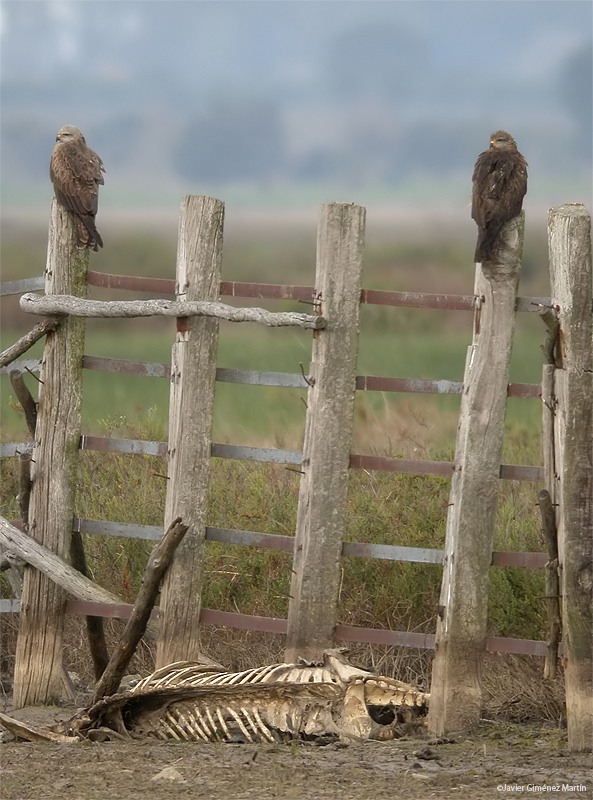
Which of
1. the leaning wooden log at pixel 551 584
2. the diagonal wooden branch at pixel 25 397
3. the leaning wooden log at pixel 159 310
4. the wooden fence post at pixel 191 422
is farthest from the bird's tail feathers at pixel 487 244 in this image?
the diagonal wooden branch at pixel 25 397

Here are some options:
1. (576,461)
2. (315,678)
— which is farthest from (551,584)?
(315,678)

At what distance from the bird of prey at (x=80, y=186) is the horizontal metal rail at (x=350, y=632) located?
1.91m

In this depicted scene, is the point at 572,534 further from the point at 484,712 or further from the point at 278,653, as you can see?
the point at 278,653

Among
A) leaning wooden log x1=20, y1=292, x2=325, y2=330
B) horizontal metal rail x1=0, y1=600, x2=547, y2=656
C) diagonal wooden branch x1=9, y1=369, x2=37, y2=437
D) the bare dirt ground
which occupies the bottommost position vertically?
the bare dirt ground

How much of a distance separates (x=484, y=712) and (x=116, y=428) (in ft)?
12.0

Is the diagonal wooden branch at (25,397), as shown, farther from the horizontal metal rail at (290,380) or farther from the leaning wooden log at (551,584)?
the leaning wooden log at (551,584)

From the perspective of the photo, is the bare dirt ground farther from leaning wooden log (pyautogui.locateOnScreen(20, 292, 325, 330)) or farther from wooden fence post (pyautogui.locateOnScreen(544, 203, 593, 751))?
leaning wooden log (pyautogui.locateOnScreen(20, 292, 325, 330))

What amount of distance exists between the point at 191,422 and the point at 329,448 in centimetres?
72

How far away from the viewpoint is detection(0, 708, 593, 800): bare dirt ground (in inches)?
167

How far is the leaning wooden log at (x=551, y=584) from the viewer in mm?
5191

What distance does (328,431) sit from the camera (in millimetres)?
5383

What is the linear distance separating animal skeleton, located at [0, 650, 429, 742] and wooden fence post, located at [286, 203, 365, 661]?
370 millimetres

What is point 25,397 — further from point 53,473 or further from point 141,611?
point 141,611

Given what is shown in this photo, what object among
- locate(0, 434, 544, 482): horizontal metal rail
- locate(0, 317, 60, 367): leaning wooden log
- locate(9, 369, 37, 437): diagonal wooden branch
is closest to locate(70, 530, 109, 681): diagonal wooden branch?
locate(0, 434, 544, 482): horizontal metal rail
